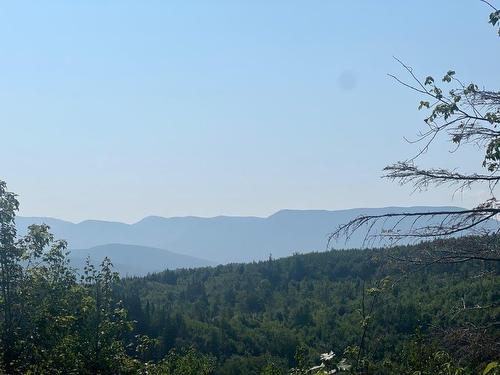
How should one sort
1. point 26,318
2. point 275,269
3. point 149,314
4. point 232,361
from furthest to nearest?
1. point 275,269
2. point 149,314
3. point 232,361
4. point 26,318

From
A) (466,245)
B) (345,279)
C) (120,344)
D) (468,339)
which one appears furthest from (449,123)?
(345,279)

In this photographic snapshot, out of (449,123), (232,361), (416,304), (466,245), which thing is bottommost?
(232,361)

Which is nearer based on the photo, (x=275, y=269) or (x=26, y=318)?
(x=26, y=318)

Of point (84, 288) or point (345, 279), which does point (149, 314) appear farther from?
point (84, 288)

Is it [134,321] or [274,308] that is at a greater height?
[134,321]

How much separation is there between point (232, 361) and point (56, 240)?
64.2 m

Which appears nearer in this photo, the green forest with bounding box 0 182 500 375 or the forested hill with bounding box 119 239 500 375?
the green forest with bounding box 0 182 500 375

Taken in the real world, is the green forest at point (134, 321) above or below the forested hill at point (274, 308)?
above

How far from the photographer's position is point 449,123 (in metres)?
6.03

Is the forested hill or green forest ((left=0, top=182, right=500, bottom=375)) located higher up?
green forest ((left=0, top=182, right=500, bottom=375))

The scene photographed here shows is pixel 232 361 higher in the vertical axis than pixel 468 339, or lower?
lower

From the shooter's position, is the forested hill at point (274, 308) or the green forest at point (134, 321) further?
the forested hill at point (274, 308)

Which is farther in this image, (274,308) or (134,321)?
(274,308)

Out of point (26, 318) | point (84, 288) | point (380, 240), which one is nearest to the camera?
point (380, 240)
